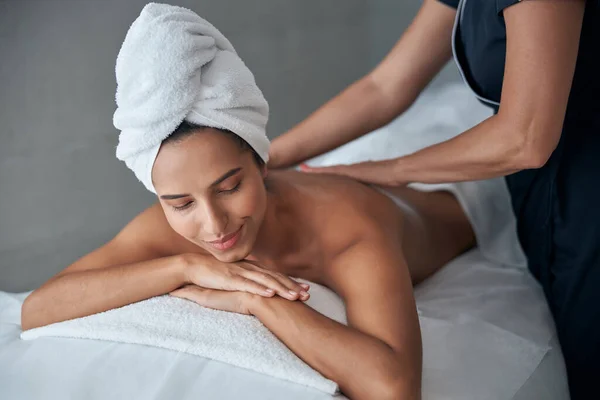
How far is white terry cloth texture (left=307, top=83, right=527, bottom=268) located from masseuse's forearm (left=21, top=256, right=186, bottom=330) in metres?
0.84

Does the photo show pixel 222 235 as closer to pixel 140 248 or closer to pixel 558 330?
pixel 140 248

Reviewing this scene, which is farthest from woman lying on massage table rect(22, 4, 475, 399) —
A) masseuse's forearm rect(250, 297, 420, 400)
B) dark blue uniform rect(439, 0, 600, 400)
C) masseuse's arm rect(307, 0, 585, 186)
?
dark blue uniform rect(439, 0, 600, 400)

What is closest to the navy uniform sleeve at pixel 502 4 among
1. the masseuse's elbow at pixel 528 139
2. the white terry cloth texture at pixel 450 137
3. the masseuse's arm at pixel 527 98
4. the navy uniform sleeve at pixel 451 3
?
the masseuse's arm at pixel 527 98

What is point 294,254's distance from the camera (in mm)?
1561

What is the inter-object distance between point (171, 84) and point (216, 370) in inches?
18.7

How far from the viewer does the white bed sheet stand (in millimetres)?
1218

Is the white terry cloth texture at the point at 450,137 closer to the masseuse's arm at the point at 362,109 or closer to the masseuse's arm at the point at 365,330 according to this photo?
the masseuse's arm at the point at 362,109

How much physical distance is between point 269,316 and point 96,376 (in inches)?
12.1

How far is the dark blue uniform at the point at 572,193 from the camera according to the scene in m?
1.50

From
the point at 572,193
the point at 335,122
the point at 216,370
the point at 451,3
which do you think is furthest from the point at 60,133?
the point at 572,193

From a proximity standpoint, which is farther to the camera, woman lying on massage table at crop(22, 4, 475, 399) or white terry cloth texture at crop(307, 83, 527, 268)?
white terry cloth texture at crop(307, 83, 527, 268)

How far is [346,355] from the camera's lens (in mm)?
1230

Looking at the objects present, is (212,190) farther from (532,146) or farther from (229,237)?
(532,146)

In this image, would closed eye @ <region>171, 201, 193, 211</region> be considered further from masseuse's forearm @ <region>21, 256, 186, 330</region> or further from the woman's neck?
the woman's neck
